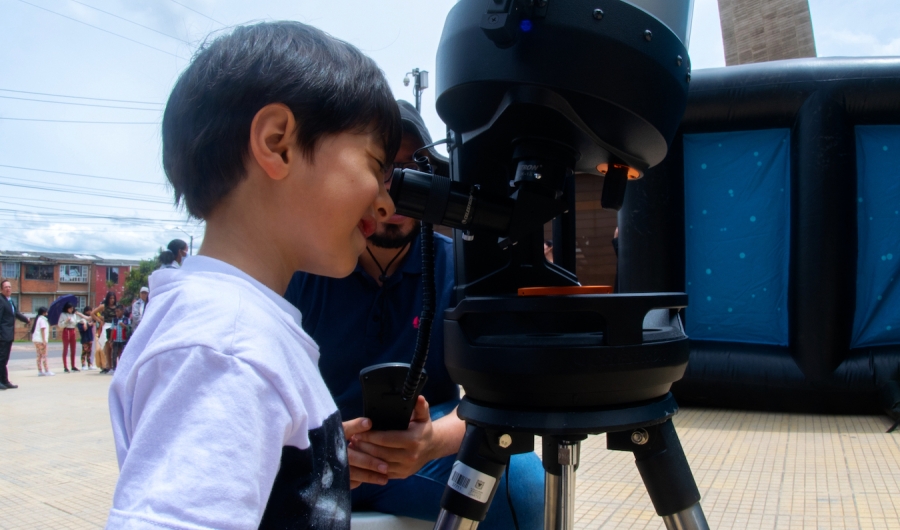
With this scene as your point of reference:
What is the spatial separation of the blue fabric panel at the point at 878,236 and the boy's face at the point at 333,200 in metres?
3.75

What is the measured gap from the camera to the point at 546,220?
753mm

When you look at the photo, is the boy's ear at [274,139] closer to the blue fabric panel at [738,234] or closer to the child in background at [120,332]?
the blue fabric panel at [738,234]

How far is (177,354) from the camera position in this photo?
0.50m

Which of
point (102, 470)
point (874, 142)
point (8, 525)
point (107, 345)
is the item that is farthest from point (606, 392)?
point (107, 345)

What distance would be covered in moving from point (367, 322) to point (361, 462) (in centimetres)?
37

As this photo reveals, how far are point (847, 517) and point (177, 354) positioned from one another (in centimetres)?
217

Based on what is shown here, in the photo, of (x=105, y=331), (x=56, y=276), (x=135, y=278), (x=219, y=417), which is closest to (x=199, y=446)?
(x=219, y=417)

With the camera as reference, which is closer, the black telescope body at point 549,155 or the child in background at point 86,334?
the black telescope body at point 549,155

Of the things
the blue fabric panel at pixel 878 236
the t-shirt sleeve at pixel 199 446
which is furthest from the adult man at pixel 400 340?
the blue fabric panel at pixel 878 236

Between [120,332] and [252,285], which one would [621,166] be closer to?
[252,285]

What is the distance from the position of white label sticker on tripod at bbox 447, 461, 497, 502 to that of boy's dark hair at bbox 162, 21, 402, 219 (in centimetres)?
44

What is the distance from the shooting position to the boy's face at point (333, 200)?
27.5 inches

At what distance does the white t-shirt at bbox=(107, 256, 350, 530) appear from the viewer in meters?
0.45

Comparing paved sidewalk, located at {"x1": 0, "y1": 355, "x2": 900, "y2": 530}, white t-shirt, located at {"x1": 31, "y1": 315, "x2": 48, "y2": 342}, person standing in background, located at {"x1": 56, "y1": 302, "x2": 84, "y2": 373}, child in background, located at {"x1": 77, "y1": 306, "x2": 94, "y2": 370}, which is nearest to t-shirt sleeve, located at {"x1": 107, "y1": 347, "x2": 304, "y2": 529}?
paved sidewalk, located at {"x1": 0, "y1": 355, "x2": 900, "y2": 530}
